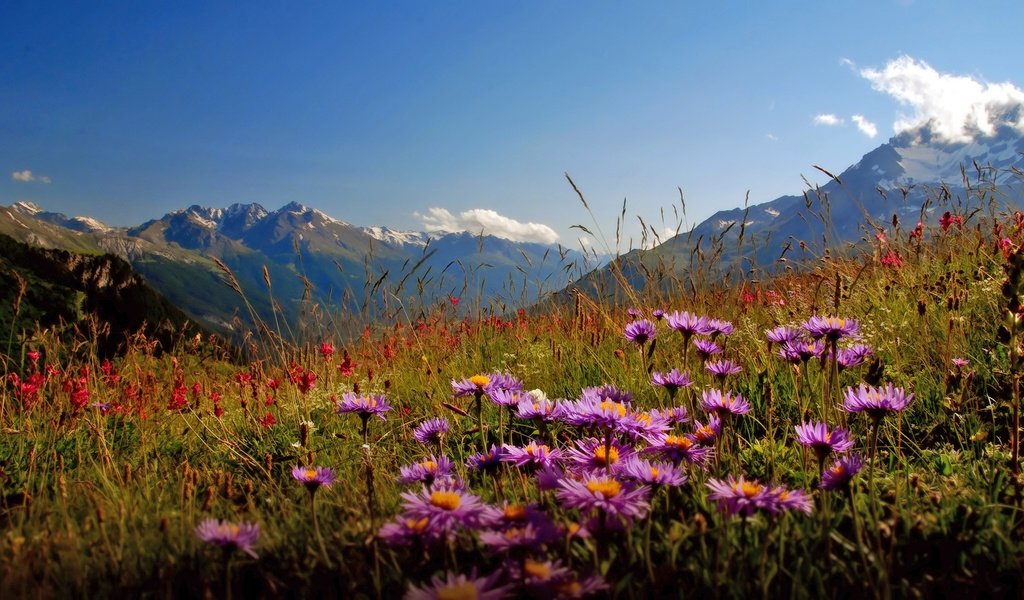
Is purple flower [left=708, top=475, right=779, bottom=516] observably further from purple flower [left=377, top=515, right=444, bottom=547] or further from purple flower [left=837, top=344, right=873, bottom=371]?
purple flower [left=837, top=344, right=873, bottom=371]

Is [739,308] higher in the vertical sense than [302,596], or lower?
higher

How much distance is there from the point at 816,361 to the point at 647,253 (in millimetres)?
2382

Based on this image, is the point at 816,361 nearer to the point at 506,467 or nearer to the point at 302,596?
the point at 506,467

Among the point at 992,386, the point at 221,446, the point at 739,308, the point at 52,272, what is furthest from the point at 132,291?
the point at 992,386

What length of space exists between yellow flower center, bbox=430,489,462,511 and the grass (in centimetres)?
5

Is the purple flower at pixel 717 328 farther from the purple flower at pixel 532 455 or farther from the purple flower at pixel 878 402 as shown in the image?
the purple flower at pixel 532 455

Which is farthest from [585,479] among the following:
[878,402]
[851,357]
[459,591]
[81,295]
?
[81,295]

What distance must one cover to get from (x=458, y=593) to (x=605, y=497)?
1.25 feet

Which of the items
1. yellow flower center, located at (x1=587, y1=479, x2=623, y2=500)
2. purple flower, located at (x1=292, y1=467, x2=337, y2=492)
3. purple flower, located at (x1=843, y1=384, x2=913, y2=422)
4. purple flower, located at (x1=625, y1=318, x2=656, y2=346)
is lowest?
purple flower, located at (x1=292, y1=467, x2=337, y2=492)

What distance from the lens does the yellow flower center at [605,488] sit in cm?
117

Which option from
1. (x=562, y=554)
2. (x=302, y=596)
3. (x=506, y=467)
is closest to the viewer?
(x=302, y=596)

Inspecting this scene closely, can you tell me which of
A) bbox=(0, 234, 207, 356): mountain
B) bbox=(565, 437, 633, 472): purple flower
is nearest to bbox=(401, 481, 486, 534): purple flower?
bbox=(565, 437, 633, 472): purple flower

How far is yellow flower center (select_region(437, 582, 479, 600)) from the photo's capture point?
90 cm

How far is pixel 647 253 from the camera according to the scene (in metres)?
5.07
